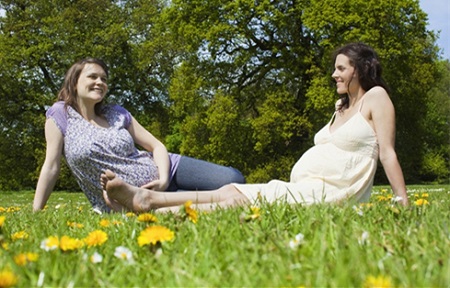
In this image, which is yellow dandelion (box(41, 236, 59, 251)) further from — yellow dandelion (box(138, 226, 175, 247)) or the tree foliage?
the tree foliage

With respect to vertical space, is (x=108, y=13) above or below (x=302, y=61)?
above

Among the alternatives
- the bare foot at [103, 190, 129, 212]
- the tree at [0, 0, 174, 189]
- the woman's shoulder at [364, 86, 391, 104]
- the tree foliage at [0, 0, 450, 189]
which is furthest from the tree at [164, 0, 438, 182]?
the bare foot at [103, 190, 129, 212]

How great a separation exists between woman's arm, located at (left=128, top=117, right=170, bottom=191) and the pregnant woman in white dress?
41cm

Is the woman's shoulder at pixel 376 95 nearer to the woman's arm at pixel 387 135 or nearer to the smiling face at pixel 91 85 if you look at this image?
the woman's arm at pixel 387 135

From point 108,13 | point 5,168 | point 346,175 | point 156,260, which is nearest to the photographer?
point 156,260

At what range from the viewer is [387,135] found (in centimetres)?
442

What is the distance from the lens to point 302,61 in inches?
1032

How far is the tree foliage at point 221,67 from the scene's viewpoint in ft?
83.6

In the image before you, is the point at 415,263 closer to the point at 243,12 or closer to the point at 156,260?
the point at 156,260

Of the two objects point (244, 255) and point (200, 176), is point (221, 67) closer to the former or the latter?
point (200, 176)

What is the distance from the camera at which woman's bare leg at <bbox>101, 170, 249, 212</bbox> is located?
4.33 metres

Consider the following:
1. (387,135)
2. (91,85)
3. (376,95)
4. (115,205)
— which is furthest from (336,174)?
(91,85)

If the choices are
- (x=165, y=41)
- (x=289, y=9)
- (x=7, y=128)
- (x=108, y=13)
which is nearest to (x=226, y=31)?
(x=289, y=9)

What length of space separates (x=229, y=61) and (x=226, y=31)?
1.79 m
